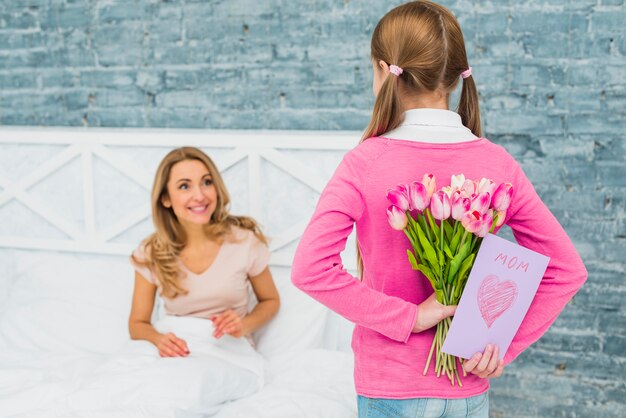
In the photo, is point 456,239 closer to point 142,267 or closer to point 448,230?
point 448,230

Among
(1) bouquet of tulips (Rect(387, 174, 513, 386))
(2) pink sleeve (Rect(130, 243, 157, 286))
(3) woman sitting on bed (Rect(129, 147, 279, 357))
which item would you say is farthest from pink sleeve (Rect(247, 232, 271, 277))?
(1) bouquet of tulips (Rect(387, 174, 513, 386))

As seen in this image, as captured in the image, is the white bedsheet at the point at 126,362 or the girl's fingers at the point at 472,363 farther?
the white bedsheet at the point at 126,362

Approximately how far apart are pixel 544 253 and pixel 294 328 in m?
1.16

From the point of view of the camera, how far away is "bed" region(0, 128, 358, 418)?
1894mm

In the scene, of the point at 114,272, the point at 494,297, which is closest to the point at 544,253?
the point at 494,297

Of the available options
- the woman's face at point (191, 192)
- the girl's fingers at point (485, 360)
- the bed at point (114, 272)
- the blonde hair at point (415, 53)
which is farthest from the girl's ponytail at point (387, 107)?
the woman's face at point (191, 192)

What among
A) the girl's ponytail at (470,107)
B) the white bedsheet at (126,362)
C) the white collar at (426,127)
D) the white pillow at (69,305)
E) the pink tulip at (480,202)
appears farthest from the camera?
the white pillow at (69,305)

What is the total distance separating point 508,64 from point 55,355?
1741 millimetres

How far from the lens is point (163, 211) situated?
2273mm

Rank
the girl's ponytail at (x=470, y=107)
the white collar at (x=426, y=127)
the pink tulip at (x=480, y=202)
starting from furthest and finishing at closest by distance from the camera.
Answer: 1. the girl's ponytail at (x=470, y=107)
2. the white collar at (x=426, y=127)
3. the pink tulip at (x=480, y=202)

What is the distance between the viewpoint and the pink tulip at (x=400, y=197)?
1153 millimetres

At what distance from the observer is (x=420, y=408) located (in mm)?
1266

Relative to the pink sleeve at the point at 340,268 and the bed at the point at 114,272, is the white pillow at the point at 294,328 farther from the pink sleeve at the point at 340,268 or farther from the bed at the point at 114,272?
the pink sleeve at the point at 340,268

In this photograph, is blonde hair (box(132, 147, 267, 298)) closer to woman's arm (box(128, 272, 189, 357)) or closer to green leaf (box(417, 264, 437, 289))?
woman's arm (box(128, 272, 189, 357))
